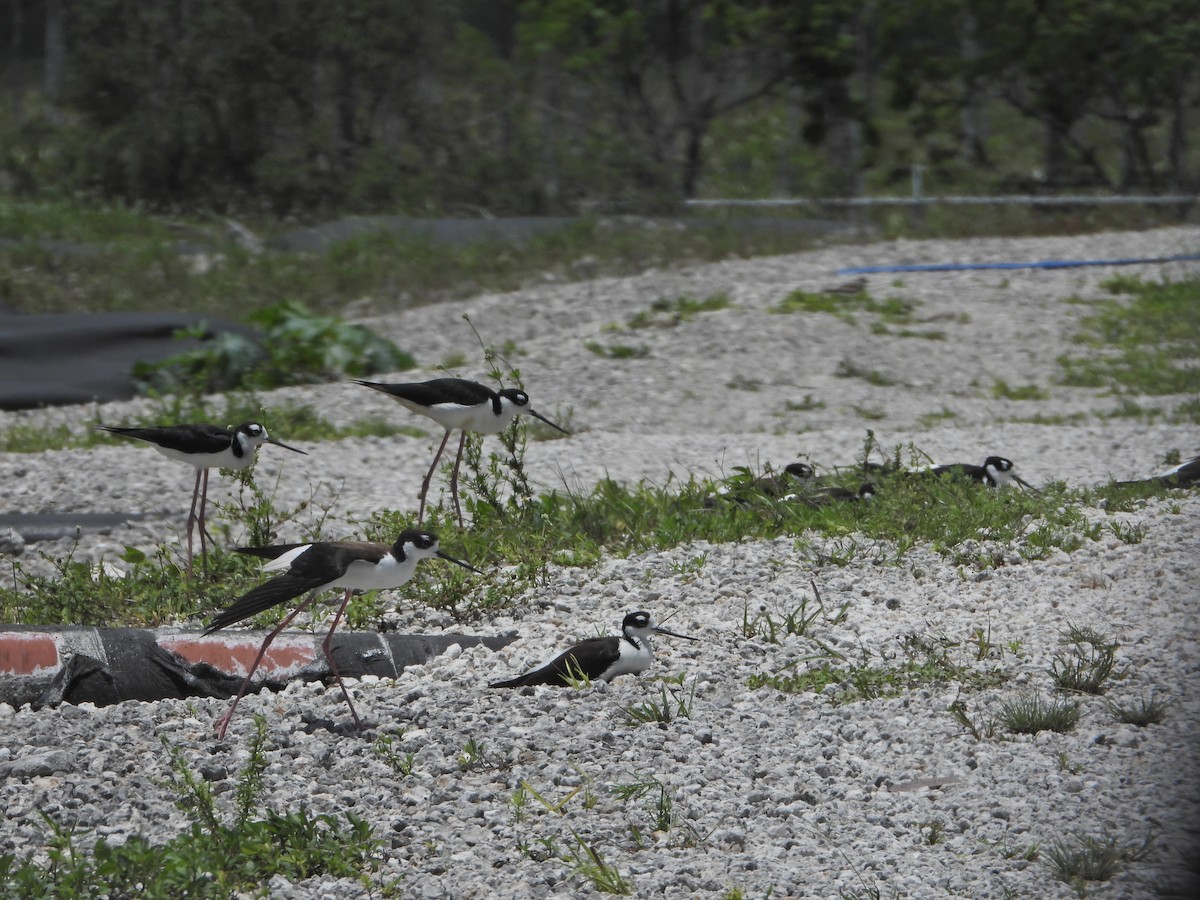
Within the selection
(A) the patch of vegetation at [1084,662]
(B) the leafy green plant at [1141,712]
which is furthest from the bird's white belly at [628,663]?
(B) the leafy green plant at [1141,712]

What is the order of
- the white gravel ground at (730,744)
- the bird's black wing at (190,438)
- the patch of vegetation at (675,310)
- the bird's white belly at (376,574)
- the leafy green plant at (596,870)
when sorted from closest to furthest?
the leafy green plant at (596,870)
the white gravel ground at (730,744)
the bird's white belly at (376,574)
the bird's black wing at (190,438)
the patch of vegetation at (675,310)

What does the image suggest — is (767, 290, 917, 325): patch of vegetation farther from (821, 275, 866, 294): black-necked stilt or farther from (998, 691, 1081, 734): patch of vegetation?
(998, 691, 1081, 734): patch of vegetation

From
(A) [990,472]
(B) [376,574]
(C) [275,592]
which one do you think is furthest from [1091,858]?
(A) [990,472]

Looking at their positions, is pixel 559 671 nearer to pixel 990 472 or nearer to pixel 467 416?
pixel 467 416

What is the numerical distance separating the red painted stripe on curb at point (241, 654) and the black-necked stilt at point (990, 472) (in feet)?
10.1

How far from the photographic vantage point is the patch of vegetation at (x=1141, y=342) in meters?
11.0

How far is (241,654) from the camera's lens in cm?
473

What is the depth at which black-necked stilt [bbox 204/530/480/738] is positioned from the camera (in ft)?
13.4

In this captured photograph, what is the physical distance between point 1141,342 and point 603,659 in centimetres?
917

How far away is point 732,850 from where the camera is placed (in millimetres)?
3504

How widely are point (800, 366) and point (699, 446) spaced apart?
2889mm

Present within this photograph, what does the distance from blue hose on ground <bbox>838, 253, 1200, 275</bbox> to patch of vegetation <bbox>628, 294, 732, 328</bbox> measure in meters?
2.00

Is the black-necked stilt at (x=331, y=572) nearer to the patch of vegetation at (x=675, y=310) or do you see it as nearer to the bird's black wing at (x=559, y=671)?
the bird's black wing at (x=559, y=671)

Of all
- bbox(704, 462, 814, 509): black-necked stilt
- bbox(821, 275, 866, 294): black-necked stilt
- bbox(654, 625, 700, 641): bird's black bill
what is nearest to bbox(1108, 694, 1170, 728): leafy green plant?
bbox(654, 625, 700, 641): bird's black bill
